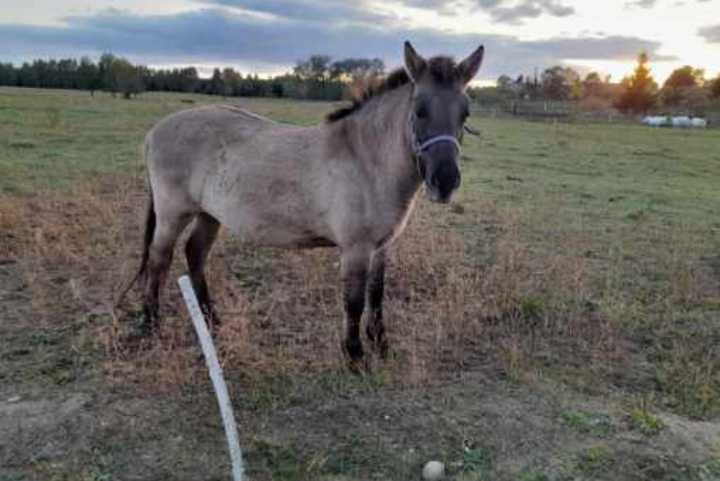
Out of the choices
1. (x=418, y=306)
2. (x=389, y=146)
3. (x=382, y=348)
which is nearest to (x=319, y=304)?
(x=418, y=306)

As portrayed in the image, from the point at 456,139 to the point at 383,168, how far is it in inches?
26.9

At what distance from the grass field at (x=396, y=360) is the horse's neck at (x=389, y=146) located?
133cm

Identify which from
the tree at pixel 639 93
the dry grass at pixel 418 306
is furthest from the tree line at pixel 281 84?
the dry grass at pixel 418 306

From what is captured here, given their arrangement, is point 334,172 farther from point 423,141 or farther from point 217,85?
point 217,85

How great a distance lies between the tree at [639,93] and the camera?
69.5m

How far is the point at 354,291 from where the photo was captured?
4754 millimetres

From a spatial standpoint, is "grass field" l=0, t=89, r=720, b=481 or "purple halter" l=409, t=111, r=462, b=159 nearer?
"grass field" l=0, t=89, r=720, b=481

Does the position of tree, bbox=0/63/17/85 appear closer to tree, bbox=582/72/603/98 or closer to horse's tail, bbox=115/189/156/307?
→ tree, bbox=582/72/603/98

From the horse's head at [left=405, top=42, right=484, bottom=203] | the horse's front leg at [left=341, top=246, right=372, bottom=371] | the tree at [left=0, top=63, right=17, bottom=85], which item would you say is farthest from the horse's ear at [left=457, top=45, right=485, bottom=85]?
the tree at [left=0, top=63, right=17, bottom=85]

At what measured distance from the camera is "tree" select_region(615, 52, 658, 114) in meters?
69.5

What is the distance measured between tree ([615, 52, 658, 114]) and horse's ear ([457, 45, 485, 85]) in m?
70.0

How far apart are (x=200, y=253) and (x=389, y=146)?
7.17 ft

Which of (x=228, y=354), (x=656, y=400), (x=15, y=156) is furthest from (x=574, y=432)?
(x=15, y=156)

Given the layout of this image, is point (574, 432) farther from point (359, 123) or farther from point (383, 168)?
point (359, 123)
